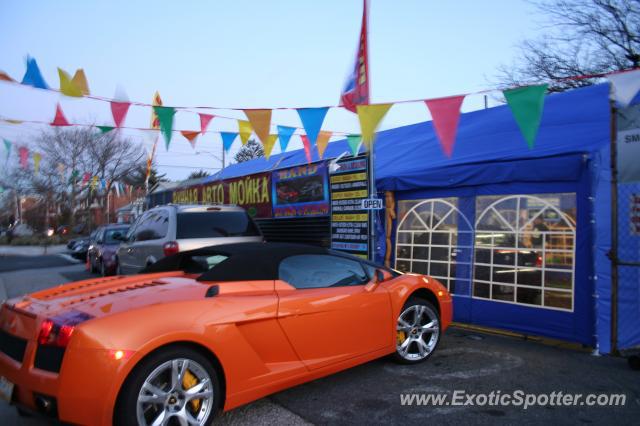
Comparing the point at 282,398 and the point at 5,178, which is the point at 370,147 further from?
the point at 5,178

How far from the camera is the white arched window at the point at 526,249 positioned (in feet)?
17.7

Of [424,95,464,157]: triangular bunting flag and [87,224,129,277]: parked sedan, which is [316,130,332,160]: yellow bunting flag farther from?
[87,224,129,277]: parked sedan

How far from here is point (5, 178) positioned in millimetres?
36625

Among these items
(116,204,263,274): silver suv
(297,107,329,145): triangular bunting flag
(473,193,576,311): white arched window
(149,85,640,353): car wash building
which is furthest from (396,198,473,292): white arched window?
(116,204,263,274): silver suv

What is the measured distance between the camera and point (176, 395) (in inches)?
115

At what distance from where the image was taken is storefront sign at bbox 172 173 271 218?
419 inches

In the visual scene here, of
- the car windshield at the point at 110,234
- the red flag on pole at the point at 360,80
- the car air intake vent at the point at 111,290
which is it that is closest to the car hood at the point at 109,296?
the car air intake vent at the point at 111,290

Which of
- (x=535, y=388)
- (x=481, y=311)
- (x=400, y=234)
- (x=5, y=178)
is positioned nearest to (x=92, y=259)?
(x=400, y=234)

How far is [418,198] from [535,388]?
3443 mm

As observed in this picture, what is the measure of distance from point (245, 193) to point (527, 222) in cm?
716

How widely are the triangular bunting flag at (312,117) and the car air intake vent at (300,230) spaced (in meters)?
2.09

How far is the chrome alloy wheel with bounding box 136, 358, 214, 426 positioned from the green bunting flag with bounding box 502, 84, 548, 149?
15.1ft

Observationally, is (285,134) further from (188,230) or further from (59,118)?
(59,118)

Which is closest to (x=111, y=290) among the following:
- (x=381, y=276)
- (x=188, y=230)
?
(x=381, y=276)
